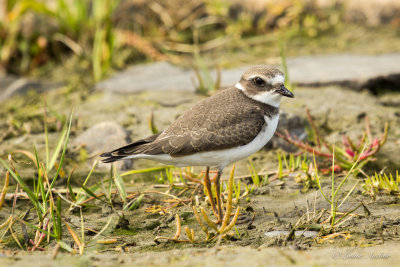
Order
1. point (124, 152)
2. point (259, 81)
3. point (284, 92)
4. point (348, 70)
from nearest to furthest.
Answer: point (124, 152) < point (284, 92) < point (259, 81) < point (348, 70)

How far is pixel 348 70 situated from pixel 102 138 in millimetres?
3755

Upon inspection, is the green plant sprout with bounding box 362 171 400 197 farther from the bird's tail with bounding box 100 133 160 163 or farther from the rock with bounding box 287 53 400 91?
the rock with bounding box 287 53 400 91

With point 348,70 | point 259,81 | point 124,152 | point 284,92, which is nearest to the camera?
point 124,152

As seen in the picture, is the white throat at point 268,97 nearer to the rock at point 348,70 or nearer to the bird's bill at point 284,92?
the bird's bill at point 284,92

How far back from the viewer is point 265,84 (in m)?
4.79

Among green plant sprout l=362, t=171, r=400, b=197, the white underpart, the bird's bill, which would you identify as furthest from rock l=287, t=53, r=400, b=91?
the white underpart

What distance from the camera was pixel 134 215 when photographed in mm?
4633

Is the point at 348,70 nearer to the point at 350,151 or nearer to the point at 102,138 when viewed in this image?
the point at 350,151

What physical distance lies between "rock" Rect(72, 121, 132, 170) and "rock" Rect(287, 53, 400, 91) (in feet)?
8.85

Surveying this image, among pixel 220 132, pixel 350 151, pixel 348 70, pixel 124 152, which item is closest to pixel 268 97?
pixel 220 132

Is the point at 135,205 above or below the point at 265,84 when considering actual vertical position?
below

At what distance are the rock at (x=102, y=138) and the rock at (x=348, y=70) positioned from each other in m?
2.70

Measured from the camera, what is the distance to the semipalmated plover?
4.44 metres

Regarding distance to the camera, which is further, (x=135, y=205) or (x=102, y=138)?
(x=102, y=138)
